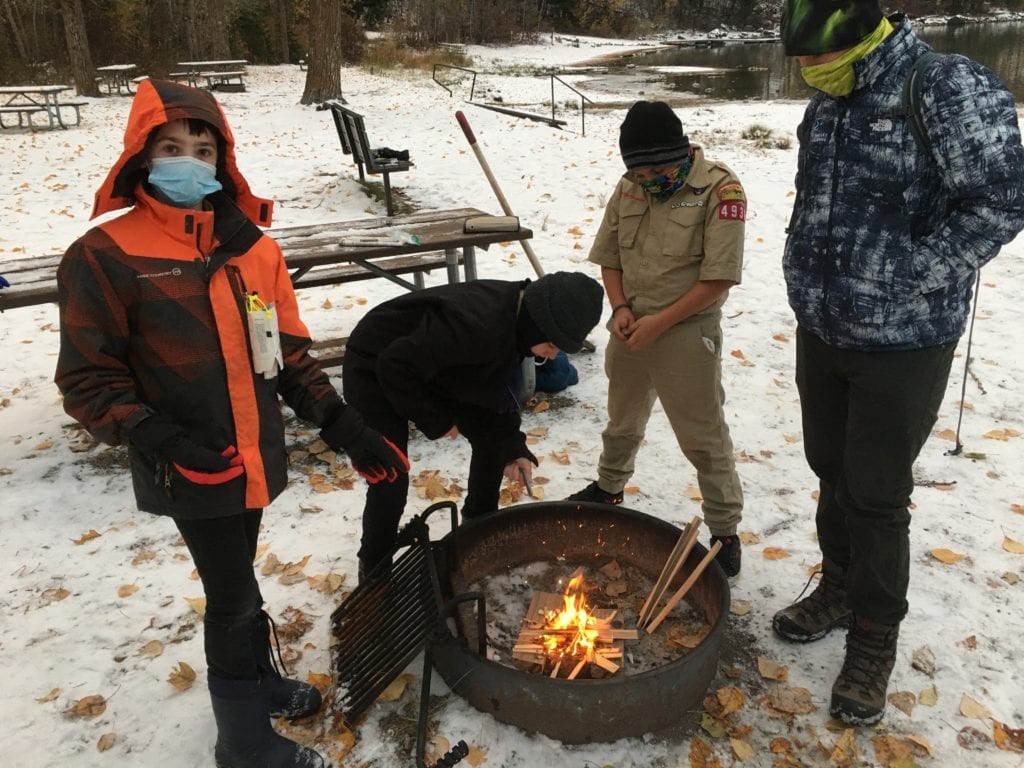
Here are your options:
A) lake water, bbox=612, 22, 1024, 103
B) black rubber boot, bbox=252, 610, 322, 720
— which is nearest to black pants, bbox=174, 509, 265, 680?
black rubber boot, bbox=252, 610, 322, 720

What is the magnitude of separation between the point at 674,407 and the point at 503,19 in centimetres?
4285

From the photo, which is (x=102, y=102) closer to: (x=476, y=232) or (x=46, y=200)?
(x=46, y=200)

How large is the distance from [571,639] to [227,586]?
4.19ft

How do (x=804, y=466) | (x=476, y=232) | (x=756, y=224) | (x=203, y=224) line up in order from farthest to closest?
(x=756, y=224) < (x=476, y=232) < (x=804, y=466) < (x=203, y=224)

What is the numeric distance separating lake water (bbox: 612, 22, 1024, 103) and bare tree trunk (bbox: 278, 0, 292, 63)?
44.7 feet

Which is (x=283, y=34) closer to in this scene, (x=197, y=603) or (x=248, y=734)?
(x=197, y=603)

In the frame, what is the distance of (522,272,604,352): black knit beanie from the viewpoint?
8.01ft

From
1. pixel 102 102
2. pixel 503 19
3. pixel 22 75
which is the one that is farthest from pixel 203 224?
pixel 503 19

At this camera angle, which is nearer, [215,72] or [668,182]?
[668,182]

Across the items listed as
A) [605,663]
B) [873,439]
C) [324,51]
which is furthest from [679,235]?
[324,51]

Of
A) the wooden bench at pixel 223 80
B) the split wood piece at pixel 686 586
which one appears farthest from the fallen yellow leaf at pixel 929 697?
the wooden bench at pixel 223 80

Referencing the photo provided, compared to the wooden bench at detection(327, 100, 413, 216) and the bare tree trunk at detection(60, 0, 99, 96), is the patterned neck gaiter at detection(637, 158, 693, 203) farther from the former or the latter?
the bare tree trunk at detection(60, 0, 99, 96)

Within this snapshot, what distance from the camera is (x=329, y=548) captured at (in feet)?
11.6

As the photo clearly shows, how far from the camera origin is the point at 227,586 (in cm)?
214
